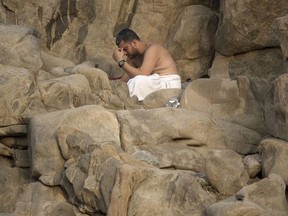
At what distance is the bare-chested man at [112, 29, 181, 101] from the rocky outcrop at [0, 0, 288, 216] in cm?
32

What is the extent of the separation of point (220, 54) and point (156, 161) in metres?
4.36

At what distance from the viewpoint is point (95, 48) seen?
13633 millimetres

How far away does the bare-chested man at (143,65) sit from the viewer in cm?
1111

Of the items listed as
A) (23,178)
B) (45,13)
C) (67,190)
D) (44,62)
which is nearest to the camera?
(67,190)

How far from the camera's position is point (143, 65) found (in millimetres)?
11547

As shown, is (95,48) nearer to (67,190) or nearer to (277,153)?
(67,190)

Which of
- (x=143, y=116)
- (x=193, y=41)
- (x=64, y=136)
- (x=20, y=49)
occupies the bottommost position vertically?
(x=64, y=136)

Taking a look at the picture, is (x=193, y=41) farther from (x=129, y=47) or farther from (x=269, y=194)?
(x=269, y=194)

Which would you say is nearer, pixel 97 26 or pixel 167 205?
pixel 167 205

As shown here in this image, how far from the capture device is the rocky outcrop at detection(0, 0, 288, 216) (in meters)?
7.89

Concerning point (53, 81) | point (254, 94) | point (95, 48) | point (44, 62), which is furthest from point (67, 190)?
point (95, 48)

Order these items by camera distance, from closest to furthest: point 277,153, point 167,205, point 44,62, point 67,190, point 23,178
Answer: point 167,205 < point 277,153 < point 67,190 < point 23,178 < point 44,62

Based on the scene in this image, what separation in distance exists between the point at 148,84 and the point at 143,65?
19.3 inches

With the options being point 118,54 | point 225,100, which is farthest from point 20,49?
point 225,100
